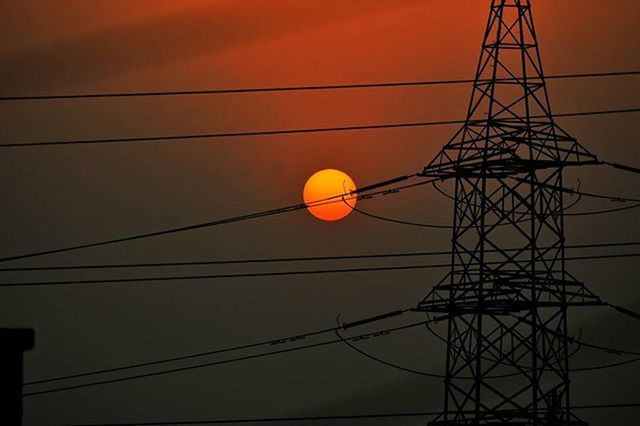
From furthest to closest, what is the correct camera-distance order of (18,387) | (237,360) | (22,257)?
(237,360), (22,257), (18,387)

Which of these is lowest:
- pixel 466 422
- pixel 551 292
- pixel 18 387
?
A: pixel 18 387

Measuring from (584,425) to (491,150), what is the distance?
14.5ft

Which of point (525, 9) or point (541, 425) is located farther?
point (525, 9)

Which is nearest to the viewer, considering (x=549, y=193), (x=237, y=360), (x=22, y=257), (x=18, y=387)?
(x=18, y=387)

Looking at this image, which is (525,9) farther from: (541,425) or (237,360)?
(237,360)

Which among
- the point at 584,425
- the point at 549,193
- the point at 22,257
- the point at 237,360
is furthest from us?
the point at 237,360

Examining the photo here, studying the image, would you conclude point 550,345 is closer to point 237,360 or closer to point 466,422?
point 466,422

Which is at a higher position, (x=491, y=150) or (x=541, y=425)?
(x=491, y=150)

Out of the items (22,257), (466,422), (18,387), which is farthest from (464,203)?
(22,257)

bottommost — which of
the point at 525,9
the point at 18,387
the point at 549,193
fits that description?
the point at 18,387

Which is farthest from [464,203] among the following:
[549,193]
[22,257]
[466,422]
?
[22,257]

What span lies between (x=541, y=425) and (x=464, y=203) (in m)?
4.01

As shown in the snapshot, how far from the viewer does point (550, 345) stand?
1764 centimetres

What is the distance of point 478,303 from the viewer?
17.4 m
